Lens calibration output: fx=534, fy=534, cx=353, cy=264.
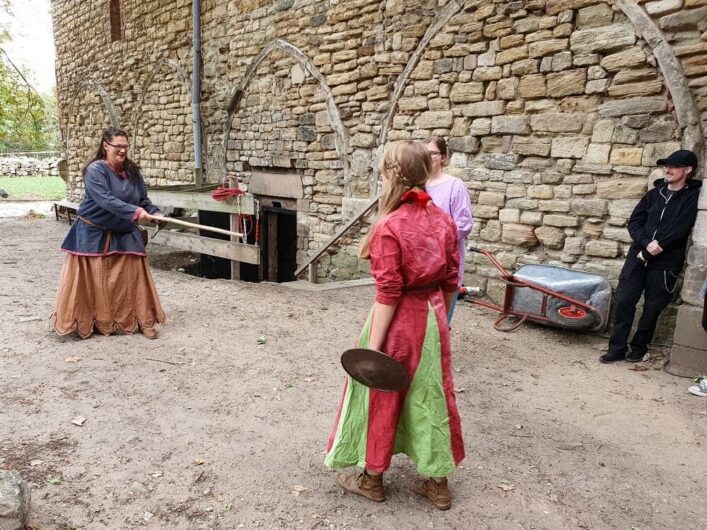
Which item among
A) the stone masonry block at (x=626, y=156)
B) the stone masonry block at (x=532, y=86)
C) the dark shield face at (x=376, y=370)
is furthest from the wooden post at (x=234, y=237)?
the dark shield face at (x=376, y=370)

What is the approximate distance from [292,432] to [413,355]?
1253 mm

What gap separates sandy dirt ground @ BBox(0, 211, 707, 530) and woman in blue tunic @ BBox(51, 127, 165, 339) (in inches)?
7.6

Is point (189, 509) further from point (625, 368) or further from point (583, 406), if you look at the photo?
point (625, 368)

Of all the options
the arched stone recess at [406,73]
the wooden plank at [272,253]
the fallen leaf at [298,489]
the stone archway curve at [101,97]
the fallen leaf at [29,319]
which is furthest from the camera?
the stone archway curve at [101,97]

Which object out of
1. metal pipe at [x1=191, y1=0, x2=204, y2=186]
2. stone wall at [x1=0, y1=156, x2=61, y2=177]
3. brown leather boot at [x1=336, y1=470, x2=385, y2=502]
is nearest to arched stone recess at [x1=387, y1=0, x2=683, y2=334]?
brown leather boot at [x1=336, y1=470, x2=385, y2=502]

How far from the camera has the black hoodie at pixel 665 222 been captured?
390cm

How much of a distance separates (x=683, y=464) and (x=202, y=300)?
4.55 meters

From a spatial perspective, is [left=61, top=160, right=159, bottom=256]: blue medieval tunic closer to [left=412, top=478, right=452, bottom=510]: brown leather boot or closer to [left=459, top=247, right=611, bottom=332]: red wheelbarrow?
[left=459, top=247, right=611, bottom=332]: red wheelbarrow

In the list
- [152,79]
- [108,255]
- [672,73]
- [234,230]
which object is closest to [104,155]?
[108,255]

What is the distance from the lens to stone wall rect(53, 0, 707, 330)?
437 centimetres

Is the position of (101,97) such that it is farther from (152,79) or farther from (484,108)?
(484,108)

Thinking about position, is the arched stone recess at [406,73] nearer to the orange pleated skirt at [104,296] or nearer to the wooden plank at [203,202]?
the wooden plank at [203,202]

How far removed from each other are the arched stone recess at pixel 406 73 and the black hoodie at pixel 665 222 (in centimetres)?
269

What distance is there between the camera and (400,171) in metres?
2.11
